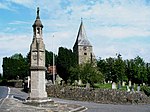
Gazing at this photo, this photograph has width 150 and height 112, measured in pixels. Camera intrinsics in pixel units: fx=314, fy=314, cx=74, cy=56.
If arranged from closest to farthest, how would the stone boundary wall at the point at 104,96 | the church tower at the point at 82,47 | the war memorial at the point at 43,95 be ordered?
the war memorial at the point at 43,95
the stone boundary wall at the point at 104,96
the church tower at the point at 82,47

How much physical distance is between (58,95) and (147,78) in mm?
53355

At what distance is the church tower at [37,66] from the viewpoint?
22125mm

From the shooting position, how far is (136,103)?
28.6m

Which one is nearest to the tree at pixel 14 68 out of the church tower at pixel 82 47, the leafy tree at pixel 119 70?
the church tower at pixel 82 47

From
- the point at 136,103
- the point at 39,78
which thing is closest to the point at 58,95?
the point at 136,103

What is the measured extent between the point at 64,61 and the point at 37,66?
196 feet

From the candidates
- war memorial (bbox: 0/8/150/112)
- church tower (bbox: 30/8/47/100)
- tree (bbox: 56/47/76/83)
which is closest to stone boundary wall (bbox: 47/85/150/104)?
war memorial (bbox: 0/8/150/112)

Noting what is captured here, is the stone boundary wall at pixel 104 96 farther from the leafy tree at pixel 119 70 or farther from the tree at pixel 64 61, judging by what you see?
the tree at pixel 64 61

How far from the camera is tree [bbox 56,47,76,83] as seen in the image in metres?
80.4

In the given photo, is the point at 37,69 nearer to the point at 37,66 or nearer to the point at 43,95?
the point at 37,66

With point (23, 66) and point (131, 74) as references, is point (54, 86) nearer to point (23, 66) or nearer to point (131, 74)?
point (131, 74)

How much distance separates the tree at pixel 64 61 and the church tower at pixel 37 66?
5561cm

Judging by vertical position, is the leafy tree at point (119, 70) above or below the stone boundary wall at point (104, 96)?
above

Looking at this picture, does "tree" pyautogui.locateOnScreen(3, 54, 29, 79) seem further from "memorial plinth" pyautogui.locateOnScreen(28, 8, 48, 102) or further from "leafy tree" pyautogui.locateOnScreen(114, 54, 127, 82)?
"memorial plinth" pyautogui.locateOnScreen(28, 8, 48, 102)
